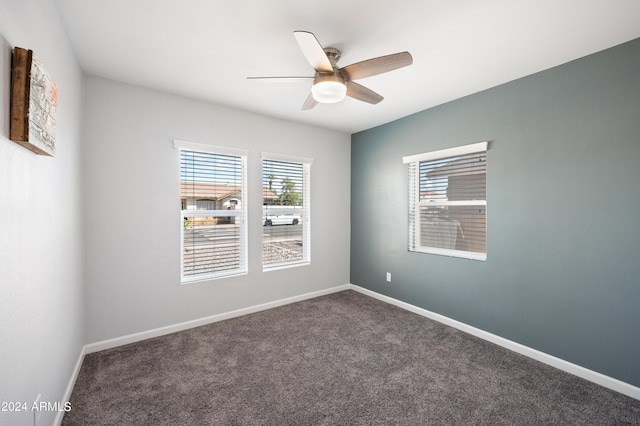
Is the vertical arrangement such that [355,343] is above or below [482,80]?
below

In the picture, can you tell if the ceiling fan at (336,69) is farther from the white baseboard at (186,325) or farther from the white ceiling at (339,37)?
the white baseboard at (186,325)

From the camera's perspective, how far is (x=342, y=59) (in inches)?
91.8

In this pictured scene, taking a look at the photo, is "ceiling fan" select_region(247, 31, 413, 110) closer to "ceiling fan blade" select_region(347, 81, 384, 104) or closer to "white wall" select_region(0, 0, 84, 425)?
"ceiling fan blade" select_region(347, 81, 384, 104)

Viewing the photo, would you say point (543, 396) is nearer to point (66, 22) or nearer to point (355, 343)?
point (355, 343)

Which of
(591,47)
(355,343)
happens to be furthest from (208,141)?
(591,47)

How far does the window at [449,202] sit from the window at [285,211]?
4.94 ft

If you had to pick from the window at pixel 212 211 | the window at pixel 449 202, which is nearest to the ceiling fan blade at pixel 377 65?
the window at pixel 449 202

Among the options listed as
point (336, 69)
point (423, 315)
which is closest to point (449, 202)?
point (423, 315)

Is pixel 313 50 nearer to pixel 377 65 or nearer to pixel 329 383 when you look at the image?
pixel 377 65

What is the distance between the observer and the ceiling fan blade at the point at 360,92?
7.30 ft

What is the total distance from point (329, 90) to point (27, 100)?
162 cm

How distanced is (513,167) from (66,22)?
3828mm

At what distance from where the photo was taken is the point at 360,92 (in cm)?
A: 231

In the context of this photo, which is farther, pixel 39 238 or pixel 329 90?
pixel 329 90
